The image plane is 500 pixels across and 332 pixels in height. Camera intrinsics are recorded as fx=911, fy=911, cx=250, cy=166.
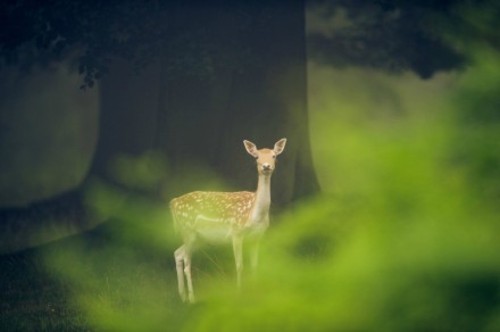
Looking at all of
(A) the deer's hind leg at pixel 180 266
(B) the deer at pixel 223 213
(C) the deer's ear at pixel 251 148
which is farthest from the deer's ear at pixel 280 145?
(A) the deer's hind leg at pixel 180 266

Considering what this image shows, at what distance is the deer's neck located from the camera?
333 inches

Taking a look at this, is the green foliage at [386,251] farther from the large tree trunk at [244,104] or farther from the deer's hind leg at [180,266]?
the large tree trunk at [244,104]

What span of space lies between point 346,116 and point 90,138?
1783 cm

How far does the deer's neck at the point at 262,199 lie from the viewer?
333 inches

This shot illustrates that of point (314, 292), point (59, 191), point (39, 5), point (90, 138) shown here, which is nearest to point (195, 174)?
point (314, 292)

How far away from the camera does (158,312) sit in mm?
1184

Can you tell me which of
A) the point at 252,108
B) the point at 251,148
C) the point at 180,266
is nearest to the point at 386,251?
the point at 251,148

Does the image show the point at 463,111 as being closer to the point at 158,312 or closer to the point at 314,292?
the point at 314,292

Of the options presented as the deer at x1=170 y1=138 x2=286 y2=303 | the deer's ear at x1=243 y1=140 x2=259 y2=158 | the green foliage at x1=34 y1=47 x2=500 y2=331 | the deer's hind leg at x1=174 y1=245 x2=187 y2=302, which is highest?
the green foliage at x1=34 y1=47 x2=500 y2=331

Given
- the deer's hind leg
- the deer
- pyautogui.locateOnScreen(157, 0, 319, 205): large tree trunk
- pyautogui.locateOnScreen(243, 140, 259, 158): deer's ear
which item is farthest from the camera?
pyautogui.locateOnScreen(157, 0, 319, 205): large tree trunk

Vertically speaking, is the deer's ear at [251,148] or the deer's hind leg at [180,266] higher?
the deer's ear at [251,148]

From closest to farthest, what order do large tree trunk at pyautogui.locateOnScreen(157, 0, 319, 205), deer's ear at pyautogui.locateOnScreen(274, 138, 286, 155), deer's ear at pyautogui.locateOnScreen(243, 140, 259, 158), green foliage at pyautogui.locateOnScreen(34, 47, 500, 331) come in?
green foliage at pyautogui.locateOnScreen(34, 47, 500, 331) < deer's ear at pyautogui.locateOnScreen(243, 140, 259, 158) < deer's ear at pyautogui.locateOnScreen(274, 138, 286, 155) < large tree trunk at pyautogui.locateOnScreen(157, 0, 319, 205)

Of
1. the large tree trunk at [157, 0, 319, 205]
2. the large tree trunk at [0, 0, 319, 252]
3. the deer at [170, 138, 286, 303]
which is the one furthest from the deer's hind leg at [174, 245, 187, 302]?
the large tree trunk at [157, 0, 319, 205]

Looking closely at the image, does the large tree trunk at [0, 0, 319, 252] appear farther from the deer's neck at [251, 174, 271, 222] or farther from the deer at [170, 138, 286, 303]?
the deer's neck at [251, 174, 271, 222]
